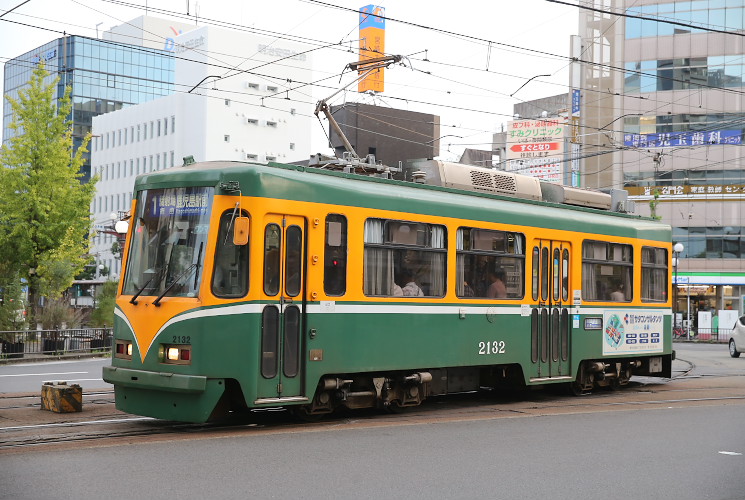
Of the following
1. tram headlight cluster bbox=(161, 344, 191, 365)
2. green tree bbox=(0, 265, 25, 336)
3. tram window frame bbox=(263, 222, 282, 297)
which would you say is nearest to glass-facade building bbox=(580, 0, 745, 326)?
green tree bbox=(0, 265, 25, 336)

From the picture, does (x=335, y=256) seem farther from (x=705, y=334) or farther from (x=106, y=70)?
(x=106, y=70)

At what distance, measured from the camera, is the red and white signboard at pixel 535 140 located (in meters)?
65.1

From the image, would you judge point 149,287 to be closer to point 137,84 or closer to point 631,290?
point 631,290

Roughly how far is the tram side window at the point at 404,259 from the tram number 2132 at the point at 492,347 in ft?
4.29

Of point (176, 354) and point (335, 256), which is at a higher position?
point (335, 256)

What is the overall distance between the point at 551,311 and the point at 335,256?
198 inches

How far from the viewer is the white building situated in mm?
85625

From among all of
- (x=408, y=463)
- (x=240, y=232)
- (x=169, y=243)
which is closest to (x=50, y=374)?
(x=169, y=243)

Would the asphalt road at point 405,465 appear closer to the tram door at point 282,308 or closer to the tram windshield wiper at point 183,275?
the tram door at point 282,308

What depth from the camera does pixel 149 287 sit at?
441 inches

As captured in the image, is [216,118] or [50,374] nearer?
[50,374]

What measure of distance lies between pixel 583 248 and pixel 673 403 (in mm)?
2957

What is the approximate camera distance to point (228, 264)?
428 inches

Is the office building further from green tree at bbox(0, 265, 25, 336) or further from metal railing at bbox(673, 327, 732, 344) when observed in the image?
green tree at bbox(0, 265, 25, 336)
